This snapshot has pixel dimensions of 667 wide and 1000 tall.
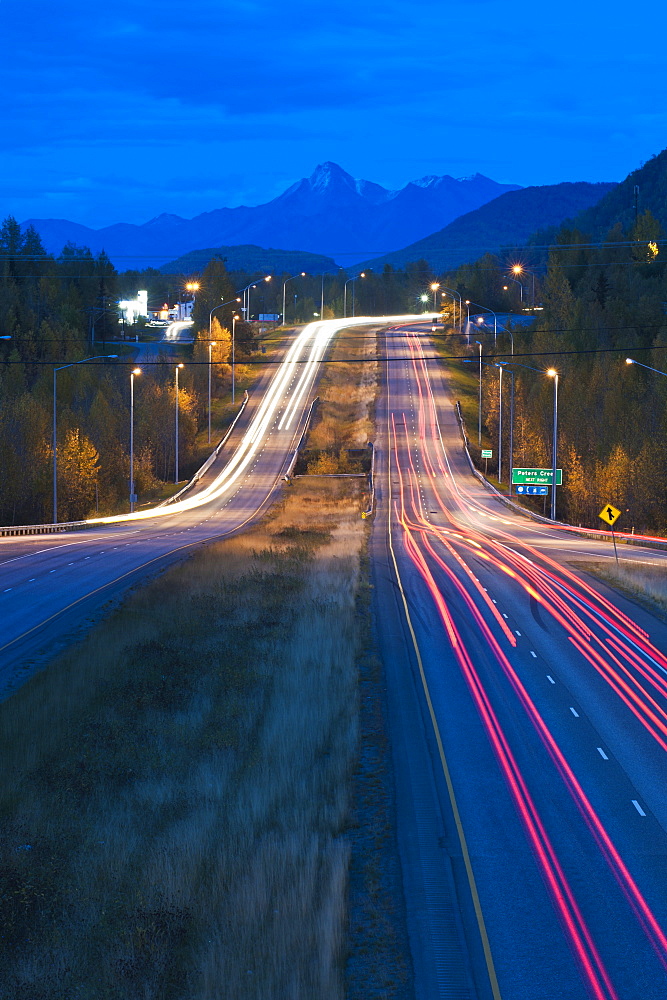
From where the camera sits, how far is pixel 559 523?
61688mm

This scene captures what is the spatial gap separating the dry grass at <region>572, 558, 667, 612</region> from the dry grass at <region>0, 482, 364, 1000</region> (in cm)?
1099

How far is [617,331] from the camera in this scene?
116 meters

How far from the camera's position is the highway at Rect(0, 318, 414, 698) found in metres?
28.4

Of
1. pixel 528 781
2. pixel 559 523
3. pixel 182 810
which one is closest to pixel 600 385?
pixel 559 523

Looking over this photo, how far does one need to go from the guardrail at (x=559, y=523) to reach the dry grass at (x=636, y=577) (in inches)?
165

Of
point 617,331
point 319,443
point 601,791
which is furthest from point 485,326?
point 601,791

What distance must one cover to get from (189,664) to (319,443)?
64.9 metres

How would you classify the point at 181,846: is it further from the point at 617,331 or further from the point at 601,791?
the point at 617,331

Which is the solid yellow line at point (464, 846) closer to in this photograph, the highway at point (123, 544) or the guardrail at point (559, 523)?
the highway at point (123, 544)

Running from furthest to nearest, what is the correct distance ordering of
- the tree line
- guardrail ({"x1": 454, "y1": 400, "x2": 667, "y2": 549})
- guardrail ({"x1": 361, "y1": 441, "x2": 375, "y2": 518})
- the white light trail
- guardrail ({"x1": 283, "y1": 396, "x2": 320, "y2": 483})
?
guardrail ({"x1": 283, "y1": 396, "x2": 320, "y2": 483}), the tree line, the white light trail, guardrail ({"x1": 361, "y1": 441, "x2": 375, "y2": 518}), guardrail ({"x1": 454, "y1": 400, "x2": 667, "y2": 549})

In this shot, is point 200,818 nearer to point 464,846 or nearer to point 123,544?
point 464,846

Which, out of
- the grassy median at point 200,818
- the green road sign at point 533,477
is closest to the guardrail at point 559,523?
the green road sign at point 533,477

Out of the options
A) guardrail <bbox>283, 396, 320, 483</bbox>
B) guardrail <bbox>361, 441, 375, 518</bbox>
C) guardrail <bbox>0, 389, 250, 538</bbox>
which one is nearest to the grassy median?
guardrail <bbox>0, 389, 250, 538</bbox>

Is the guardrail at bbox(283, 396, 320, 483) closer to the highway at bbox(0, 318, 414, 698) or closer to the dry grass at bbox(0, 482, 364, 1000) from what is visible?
the highway at bbox(0, 318, 414, 698)
